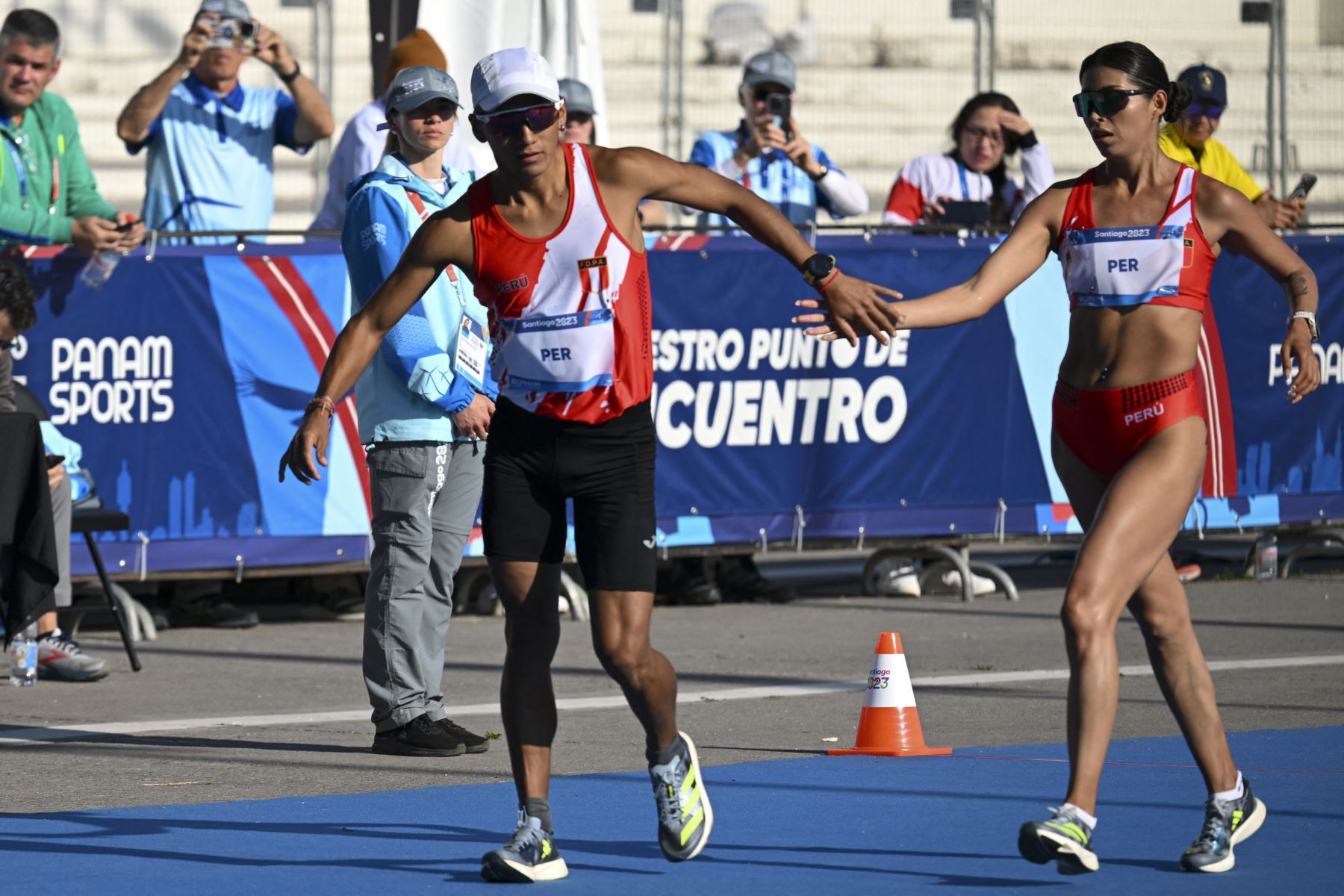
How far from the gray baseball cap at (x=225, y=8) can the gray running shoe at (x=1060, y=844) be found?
7161 millimetres

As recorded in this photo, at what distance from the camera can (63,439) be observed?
9.84 metres

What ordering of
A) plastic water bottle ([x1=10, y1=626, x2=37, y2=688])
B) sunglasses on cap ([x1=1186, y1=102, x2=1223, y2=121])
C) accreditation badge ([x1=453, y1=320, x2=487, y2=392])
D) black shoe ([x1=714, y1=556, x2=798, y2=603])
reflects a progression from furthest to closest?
black shoe ([x1=714, y1=556, x2=798, y2=603]) < sunglasses on cap ([x1=1186, y1=102, x2=1223, y2=121]) < plastic water bottle ([x1=10, y1=626, x2=37, y2=688]) < accreditation badge ([x1=453, y1=320, x2=487, y2=392])

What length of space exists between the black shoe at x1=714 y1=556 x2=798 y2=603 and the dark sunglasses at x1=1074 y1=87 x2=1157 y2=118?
7173 mm

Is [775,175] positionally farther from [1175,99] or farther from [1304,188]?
[1175,99]

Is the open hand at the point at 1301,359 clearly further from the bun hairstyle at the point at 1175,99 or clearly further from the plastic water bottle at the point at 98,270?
the plastic water bottle at the point at 98,270

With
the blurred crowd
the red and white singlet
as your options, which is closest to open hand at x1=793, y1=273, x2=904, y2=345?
the red and white singlet

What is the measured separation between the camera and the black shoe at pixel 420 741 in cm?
759

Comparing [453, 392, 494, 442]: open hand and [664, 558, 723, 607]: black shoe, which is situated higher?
[453, 392, 494, 442]: open hand

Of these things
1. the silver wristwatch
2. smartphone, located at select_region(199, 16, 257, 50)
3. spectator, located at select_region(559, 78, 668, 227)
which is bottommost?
the silver wristwatch

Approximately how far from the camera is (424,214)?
768 cm

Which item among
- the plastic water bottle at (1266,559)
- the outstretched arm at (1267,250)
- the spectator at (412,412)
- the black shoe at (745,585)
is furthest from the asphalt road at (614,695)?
the outstretched arm at (1267,250)

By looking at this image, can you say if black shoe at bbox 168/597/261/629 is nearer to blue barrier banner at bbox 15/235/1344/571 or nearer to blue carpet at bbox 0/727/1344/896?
blue barrier banner at bbox 15/235/1344/571

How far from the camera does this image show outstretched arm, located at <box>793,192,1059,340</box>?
5777 millimetres

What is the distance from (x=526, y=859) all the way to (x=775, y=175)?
7166 millimetres
